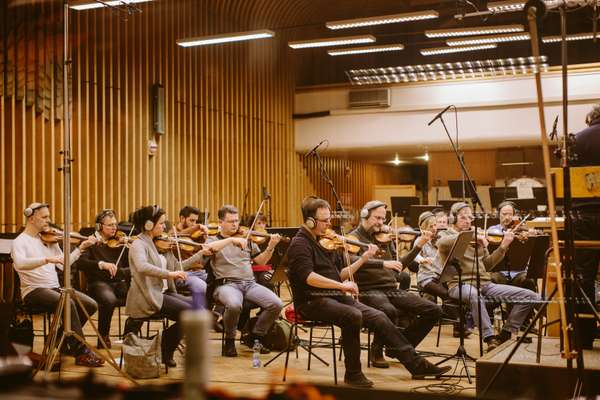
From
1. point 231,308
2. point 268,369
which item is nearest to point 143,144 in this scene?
point 231,308

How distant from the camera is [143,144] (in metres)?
10.7

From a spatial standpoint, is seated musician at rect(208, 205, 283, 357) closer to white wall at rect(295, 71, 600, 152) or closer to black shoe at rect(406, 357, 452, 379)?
black shoe at rect(406, 357, 452, 379)

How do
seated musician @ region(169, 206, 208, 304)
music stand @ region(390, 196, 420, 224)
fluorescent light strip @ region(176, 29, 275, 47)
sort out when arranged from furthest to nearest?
music stand @ region(390, 196, 420, 224) → fluorescent light strip @ region(176, 29, 275, 47) → seated musician @ region(169, 206, 208, 304)

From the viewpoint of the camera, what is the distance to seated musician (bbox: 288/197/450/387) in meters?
4.90

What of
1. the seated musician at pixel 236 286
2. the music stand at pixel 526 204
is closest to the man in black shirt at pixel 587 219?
the seated musician at pixel 236 286

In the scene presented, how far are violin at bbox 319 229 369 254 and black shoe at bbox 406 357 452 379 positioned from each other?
40.7 inches

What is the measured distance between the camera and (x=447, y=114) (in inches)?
535

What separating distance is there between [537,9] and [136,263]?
343 cm

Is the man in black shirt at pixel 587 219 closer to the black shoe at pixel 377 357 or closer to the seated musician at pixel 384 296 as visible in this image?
the seated musician at pixel 384 296

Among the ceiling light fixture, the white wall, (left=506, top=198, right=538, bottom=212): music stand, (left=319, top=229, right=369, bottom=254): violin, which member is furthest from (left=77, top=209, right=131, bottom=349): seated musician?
the ceiling light fixture

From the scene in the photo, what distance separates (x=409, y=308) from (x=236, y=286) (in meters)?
1.64

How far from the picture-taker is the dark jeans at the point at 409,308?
5660 mm

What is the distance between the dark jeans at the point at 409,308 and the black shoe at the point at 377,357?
2.0 inches

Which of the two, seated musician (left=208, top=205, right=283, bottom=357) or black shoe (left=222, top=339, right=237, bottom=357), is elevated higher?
seated musician (left=208, top=205, right=283, bottom=357)
